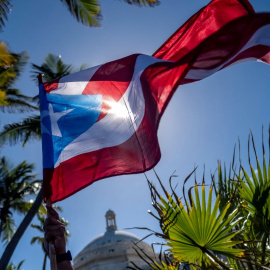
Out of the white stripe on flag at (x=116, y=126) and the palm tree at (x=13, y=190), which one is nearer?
the white stripe on flag at (x=116, y=126)

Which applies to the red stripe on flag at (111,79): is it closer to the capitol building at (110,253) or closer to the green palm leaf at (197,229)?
the green palm leaf at (197,229)

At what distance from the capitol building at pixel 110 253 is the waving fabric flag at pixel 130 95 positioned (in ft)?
88.1

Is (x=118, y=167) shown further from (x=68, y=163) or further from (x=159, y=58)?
(x=159, y=58)

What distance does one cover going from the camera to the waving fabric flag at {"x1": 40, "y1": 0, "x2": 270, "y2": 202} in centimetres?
504

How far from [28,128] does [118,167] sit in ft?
40.3

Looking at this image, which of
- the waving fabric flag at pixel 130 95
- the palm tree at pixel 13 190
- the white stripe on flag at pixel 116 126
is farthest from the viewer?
the palm tree at pixel 13 190

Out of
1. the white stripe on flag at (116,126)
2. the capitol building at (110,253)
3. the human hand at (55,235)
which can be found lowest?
the human hand at (55,235)

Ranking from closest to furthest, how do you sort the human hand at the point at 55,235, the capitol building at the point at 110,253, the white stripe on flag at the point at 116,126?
1. the human hand at the point at 55,235
2. the white stripe on flag at the point at 116,126
3. the capitol building at the point at 110,253

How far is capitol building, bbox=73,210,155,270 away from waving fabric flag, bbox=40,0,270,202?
88.1 feet

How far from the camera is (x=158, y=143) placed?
461 cm

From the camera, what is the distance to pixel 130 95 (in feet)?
18.0

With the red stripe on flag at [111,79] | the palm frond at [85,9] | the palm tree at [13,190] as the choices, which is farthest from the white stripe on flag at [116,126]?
the palm tree at [13,190]

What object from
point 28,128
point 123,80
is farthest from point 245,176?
point 28,128

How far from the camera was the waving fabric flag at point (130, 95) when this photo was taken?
504 cm
